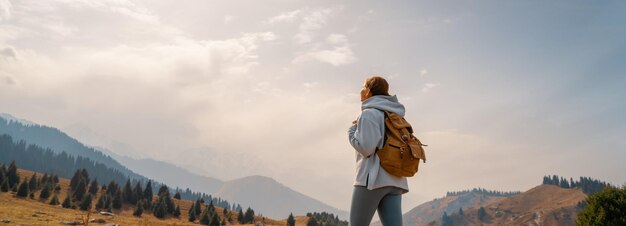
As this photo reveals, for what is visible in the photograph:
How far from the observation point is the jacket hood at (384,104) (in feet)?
17.5

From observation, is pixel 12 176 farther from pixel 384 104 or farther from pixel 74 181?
pixel 384 104

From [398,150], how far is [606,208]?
17.1 metres

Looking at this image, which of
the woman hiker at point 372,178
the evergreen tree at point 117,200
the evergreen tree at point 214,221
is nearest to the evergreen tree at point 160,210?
the evergreen tree at point 117,200

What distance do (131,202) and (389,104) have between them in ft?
342

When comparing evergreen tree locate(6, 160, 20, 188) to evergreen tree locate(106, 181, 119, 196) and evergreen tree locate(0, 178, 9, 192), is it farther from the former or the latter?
evergreen tree locate(106, 181, 119, 196)

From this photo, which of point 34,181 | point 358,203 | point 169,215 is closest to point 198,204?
point 169,215

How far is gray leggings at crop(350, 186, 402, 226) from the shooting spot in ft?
16.7

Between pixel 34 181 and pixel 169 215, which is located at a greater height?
pixel 34 181

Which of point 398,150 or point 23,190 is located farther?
point 23,190

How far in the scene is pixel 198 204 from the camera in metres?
92.5

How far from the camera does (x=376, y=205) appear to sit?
5133 millimetres

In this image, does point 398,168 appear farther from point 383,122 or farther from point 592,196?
point 592,196

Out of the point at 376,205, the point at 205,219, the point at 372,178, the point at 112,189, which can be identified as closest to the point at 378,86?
the point at 372,178

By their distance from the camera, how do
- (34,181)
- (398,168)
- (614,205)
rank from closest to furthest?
(398,168) < (614,205) < (34,181)
